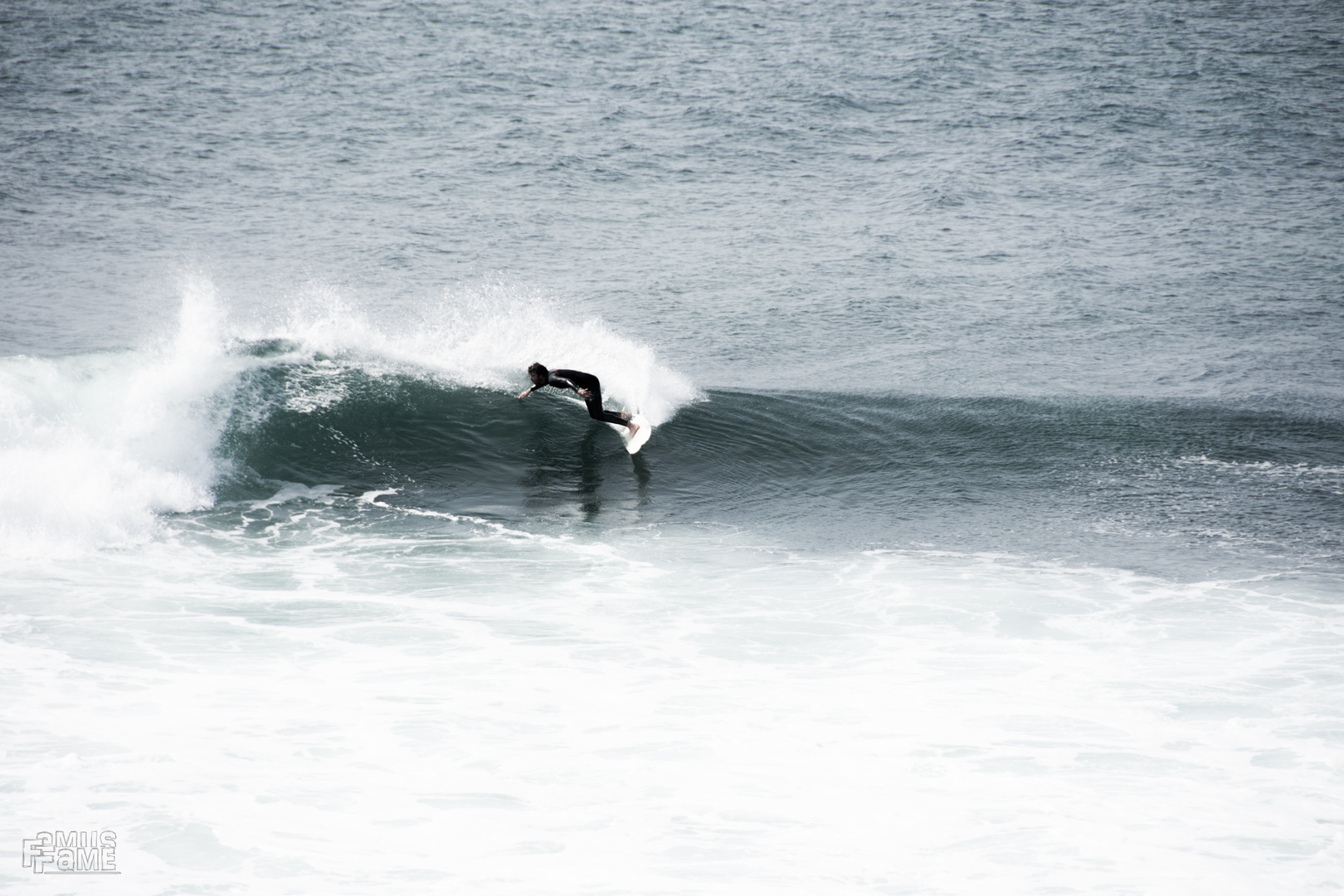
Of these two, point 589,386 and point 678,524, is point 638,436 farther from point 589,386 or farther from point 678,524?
point 678,524

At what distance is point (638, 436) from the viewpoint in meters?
12.7

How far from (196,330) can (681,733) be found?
939cm

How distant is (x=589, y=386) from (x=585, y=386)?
55 millimetres

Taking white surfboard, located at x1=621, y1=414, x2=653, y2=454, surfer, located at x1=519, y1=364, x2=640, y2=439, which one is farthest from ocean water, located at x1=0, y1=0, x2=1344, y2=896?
surfer, located at x1=519, y1=364, x2=640, y2=439

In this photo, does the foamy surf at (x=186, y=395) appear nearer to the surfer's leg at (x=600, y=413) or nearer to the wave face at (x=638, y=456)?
the wave face at (x=638, y=456)

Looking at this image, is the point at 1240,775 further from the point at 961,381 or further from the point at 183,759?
the point at 961,381

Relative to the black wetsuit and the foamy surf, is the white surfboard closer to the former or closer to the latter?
the black wetsuit

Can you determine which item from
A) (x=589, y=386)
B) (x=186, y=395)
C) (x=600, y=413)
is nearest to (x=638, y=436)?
(x=600, y=413)

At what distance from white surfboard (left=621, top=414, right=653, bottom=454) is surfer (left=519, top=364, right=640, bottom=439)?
33mm

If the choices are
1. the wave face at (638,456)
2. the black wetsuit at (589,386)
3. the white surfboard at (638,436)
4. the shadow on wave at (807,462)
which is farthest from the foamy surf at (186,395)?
the black wetsuit at (589,386)

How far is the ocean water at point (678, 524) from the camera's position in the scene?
5.73m

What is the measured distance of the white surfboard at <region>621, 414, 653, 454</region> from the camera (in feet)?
41.5

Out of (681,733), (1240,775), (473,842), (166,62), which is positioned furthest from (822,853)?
(166,62)

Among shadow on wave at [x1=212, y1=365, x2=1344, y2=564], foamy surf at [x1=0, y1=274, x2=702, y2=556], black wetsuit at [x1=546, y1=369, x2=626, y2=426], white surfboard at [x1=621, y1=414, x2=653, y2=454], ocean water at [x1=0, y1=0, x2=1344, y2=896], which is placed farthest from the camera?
white surfboard at [x1=621, y1=414, x2=653, y2=454]
